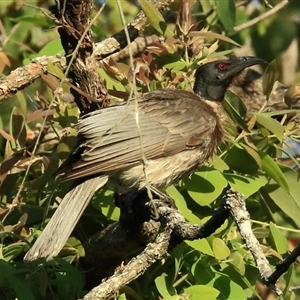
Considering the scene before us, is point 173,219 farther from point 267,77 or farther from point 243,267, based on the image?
point 267,77

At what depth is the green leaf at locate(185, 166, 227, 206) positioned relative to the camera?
4723 millimetres

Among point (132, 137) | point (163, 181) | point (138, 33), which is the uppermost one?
point (138, 33)

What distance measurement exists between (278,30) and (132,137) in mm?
2161

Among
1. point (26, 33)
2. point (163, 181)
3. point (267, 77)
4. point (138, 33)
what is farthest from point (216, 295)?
point (26, 33)

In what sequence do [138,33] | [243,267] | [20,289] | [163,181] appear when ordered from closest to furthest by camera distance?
[20,289] < [243,267] < [163,181] < [138,33]

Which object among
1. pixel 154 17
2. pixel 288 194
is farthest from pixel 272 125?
pixel 154 17

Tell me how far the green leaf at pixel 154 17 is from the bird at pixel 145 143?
346mm

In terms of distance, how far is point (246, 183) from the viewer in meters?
4.83

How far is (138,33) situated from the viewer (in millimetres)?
5266

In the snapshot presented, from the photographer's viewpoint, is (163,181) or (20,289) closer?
(20,289)

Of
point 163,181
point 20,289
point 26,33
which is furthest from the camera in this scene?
point 26,33

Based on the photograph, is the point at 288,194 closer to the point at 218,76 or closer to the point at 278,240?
the point at 278,240

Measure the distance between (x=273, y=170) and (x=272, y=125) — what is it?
30 cm

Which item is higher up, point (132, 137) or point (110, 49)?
point (110, 49)
